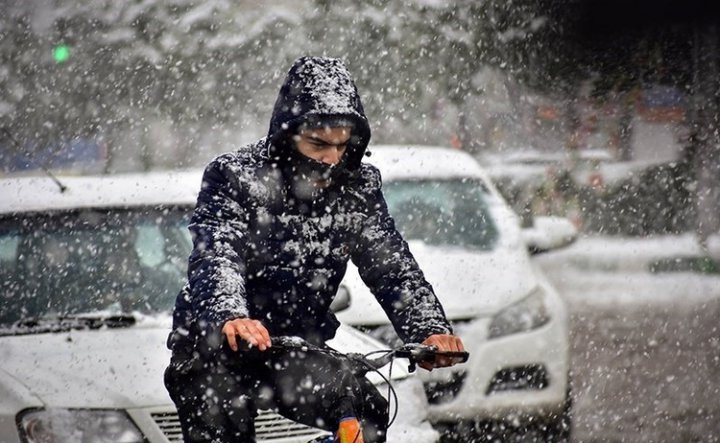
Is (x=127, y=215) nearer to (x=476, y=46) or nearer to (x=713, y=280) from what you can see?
(x=713, y=280)

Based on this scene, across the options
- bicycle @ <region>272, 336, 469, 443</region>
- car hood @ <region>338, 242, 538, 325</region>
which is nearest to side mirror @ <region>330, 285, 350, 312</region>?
car hood @ <region>338, 242, 538, 325</region>

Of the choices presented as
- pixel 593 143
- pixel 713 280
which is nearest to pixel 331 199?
pixel 713 280

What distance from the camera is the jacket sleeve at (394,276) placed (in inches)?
150

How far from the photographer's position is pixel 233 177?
3.89 m

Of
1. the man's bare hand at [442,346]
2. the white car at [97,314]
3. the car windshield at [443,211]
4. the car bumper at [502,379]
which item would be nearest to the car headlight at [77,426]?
the white car at [97,314]

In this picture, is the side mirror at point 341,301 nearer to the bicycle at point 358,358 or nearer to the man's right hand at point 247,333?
the bicycle at point 358,358

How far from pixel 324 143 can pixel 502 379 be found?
11.1 feet

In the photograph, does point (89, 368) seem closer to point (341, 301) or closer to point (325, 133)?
point (341, 301)

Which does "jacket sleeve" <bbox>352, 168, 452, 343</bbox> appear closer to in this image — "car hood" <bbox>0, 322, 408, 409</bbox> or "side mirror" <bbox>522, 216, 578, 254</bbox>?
"car hood" <bbox>0, 322, 408, 409</bbox>

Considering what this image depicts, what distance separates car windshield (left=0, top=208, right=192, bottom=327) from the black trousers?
2.11 m

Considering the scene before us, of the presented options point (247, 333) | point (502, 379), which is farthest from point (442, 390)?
point (247, 333)

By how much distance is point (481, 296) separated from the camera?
23.7 ft

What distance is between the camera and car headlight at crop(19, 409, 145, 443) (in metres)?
4.50

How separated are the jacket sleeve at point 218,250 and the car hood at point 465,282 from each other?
2.96 m
